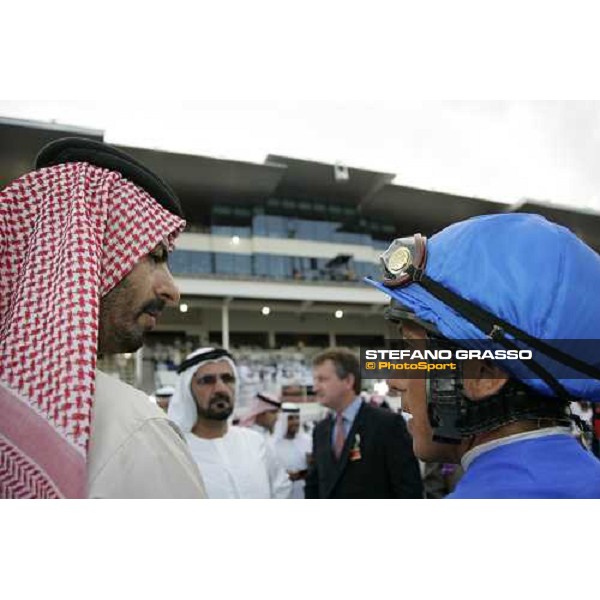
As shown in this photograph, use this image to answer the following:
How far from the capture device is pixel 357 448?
3.12 metres

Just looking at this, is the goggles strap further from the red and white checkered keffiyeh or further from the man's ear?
the red and white checkered keffiyeh

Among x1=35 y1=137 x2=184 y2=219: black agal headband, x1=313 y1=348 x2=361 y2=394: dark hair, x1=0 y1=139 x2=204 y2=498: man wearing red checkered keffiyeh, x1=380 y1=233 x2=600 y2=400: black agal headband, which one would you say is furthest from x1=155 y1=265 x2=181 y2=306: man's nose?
x1=313 y1=348 x2=361 y2=394: dark hair

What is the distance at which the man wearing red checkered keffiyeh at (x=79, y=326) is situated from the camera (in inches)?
37.9

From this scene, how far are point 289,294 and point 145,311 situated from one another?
65.2 feet

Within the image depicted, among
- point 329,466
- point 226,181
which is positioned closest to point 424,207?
point 226,181

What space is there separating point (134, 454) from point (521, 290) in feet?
2.41

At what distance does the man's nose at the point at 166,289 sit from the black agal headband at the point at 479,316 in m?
0.58

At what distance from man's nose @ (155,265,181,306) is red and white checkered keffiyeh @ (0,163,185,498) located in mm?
82

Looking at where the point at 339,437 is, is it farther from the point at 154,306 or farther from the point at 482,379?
the point at 482,379

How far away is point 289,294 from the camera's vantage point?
21.2m

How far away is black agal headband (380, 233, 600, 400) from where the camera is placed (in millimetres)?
899

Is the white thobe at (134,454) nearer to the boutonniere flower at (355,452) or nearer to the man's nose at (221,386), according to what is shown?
the boutonniere flower at (355,452)

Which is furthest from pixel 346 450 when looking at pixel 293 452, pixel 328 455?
pixel 293 452
